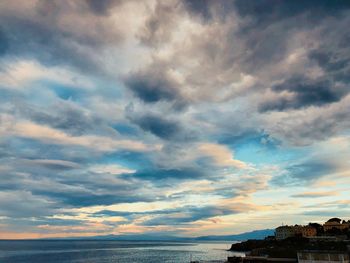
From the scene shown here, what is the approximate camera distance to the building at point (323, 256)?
68.8m

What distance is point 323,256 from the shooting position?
71938 mm

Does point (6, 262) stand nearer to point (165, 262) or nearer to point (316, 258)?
point (165, 262)

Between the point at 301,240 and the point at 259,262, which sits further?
the point at 301,240

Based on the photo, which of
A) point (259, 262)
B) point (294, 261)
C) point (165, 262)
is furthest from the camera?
point (165, 262)

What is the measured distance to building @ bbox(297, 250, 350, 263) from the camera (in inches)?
2709

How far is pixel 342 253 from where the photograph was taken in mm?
69312

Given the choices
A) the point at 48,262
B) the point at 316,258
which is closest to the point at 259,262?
the point at 316,258

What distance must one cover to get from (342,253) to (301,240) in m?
126

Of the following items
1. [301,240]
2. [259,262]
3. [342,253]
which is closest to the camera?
[342,253]

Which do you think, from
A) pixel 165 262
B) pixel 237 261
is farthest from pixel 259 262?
pixel 165 262

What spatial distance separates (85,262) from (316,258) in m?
126

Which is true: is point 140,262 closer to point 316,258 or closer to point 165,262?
point 165,262

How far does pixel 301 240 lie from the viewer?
609 feet

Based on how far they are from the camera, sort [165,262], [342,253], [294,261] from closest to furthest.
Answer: [342,253]
[294,261]
[165,262]
